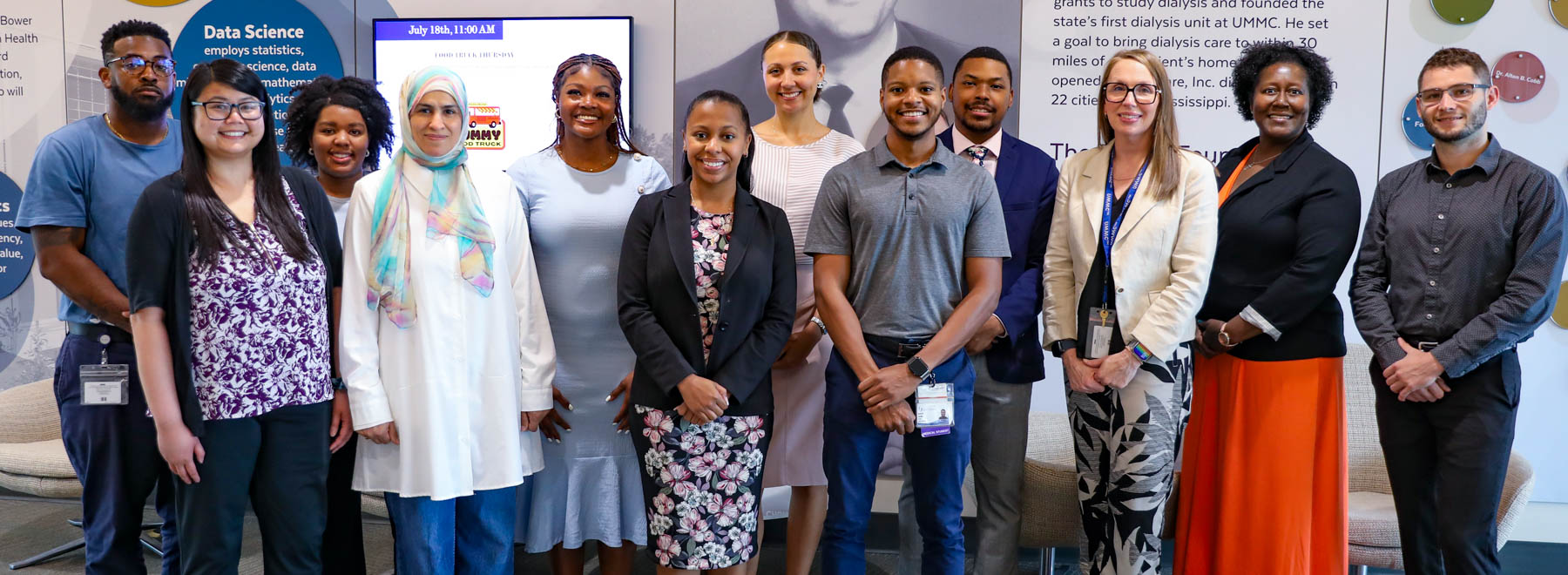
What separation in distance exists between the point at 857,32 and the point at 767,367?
6.59ft

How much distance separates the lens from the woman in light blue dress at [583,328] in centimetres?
284

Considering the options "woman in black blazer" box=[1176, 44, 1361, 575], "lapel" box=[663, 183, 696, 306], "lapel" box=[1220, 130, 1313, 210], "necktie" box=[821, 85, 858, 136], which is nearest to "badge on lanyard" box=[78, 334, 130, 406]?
"lapel" box=[663, 183, 696, 306]

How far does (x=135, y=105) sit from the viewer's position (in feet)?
9.47

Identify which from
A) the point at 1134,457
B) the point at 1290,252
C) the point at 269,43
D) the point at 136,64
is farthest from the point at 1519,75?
the point at 269,43

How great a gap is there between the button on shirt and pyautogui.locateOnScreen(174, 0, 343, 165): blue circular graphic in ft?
14.1

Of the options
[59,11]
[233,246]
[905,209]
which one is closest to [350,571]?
[233,246]

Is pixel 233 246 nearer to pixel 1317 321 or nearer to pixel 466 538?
pixel 466 538

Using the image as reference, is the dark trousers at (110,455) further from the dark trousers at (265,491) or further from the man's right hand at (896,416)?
the man's right hand at (896,416)

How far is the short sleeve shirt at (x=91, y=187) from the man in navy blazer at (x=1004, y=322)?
2543mm

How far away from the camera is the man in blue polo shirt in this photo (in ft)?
8.99

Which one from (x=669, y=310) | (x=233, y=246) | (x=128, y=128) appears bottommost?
(x=669, y=310)

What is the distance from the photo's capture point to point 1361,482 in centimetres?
372

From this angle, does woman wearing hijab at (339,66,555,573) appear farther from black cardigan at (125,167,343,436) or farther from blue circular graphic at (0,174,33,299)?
blue circular graphic at (0,174,33,299)

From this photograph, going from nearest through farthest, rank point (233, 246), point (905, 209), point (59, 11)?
1. point (233, 246)
2. point (905, 209)
3. point (59, 11)
